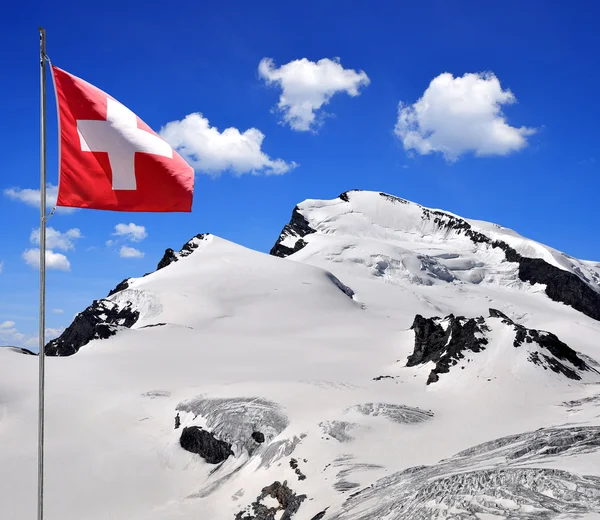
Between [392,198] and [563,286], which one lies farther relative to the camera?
[392,198]

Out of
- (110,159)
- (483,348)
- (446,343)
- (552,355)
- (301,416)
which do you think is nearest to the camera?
(110,159)

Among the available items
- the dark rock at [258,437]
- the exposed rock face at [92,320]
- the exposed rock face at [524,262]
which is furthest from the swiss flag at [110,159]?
the exposed rock face at [524,262]

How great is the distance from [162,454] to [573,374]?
25424 millimetres

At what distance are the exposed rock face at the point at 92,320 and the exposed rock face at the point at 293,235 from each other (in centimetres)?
4997

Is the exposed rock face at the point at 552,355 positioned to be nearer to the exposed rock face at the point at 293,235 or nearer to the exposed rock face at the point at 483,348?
the exposed rock face at the point at 483,348

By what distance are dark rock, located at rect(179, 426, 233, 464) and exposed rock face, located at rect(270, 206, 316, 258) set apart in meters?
85.0

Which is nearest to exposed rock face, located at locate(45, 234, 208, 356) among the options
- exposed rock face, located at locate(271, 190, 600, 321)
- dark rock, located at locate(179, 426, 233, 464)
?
dark rock, located at locate(179, 426, 233, 464)

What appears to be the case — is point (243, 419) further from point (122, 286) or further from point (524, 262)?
point (524, 262)

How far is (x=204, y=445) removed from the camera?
33.1 m

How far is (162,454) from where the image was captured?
3378cm

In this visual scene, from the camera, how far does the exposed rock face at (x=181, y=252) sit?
100688mm

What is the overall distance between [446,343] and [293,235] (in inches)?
3369

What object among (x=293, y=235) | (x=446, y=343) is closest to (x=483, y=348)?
(x=446, y=343)

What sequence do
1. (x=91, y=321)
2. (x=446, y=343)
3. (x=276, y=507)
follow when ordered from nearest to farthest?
(x=276, y=507)
(x=446, y=343)
(x=91, y=321)
